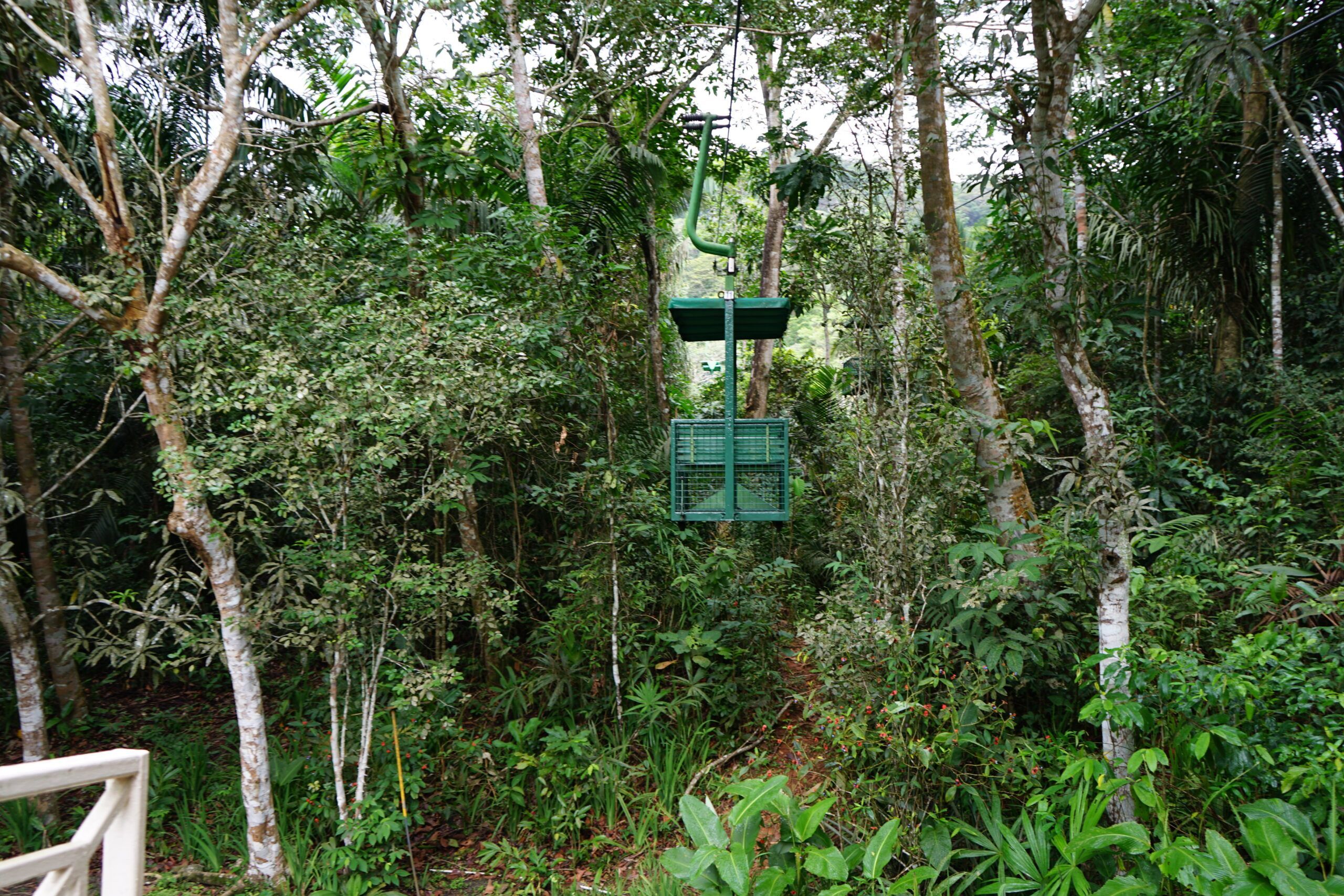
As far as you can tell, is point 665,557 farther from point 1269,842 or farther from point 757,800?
point 1269,842

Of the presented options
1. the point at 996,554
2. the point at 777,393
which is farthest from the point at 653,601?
the point at 777,393

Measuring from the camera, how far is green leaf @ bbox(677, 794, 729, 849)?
11.3ft

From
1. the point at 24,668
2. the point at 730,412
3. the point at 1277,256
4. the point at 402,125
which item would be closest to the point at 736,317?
the point at 730,412

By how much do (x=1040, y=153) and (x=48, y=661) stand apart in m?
7.42

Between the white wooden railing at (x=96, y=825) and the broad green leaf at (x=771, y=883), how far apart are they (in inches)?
109

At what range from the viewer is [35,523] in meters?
4.93

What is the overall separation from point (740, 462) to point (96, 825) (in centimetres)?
368

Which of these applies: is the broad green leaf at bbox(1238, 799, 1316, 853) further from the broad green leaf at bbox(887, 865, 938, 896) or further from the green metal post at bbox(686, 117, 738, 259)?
the green metal post at bbox(686, 117, 738, 259)

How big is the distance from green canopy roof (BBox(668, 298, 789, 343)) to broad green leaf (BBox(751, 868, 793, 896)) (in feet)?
9.22

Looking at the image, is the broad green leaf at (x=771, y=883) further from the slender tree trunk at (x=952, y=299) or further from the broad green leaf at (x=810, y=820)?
the slender tree trunk at (x=952, y=299)

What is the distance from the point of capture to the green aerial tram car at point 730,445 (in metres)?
4.36

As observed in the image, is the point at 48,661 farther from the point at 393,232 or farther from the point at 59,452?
the point at 393,232

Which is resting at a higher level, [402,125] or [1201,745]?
[402,125]

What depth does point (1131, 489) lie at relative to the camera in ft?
10.8
